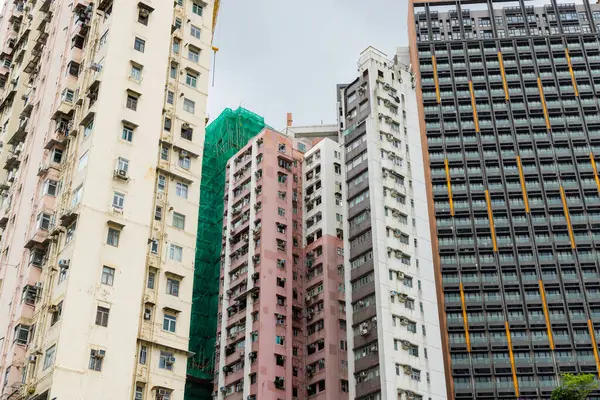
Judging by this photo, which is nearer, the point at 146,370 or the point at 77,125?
the point at 146,370

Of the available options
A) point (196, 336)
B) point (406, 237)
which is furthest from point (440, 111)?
point (196, 336)

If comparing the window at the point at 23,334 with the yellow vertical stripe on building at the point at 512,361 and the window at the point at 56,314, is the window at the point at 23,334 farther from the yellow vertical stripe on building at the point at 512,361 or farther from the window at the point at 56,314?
the yellow vertical stripe on building at the point at 512,361

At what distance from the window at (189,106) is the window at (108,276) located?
11.6 metres

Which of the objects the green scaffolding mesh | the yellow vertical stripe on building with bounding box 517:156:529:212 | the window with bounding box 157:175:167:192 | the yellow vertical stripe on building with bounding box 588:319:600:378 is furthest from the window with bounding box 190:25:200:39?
the yellow vertical stripe on building with bounding box 588:319:600:378

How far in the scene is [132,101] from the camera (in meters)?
42.3

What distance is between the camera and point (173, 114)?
44.2 m

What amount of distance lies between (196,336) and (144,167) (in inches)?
1588

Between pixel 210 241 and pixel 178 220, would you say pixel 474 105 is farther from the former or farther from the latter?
pixel 178 220

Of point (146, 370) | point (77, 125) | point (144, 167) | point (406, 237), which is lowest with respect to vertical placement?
point (146, 370)

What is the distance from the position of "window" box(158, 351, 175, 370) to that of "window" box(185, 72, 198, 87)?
1619cm

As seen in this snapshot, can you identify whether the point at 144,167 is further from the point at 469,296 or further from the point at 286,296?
the point at 469,296

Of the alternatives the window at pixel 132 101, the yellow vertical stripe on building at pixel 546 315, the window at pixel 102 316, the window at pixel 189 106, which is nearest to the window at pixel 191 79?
the window at pixel 189 106

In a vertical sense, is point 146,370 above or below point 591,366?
below

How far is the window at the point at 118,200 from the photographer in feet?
128
